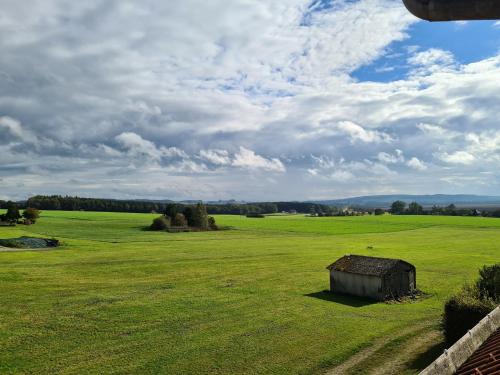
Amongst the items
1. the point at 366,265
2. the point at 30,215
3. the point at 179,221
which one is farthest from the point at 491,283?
the point at 30,215

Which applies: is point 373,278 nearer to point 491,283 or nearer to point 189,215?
point 491,283

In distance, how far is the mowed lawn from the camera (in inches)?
953

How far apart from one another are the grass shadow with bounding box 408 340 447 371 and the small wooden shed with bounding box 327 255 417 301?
469 inches

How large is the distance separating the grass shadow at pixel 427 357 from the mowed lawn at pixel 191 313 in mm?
234

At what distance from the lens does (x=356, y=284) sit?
132ft

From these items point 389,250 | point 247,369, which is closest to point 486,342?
point 247,369

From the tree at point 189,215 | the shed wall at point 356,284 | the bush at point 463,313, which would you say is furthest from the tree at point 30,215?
the bush at point 463,313

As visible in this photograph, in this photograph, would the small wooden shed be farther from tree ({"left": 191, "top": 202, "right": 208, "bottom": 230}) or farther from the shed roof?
tree ({"left": 191, "top": 202, "right": 208, "bottom": 230})

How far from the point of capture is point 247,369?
75.4 ft

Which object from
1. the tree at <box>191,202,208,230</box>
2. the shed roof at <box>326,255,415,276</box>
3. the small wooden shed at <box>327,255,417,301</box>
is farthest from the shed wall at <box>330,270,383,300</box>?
the tree at <box>191,202,208,230</box>

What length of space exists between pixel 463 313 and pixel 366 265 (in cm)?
1553

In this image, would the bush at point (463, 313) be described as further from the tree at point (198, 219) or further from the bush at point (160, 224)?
the tree at point (198, 219)

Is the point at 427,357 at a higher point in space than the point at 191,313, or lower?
lower

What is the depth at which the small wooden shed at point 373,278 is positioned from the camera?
127ft
